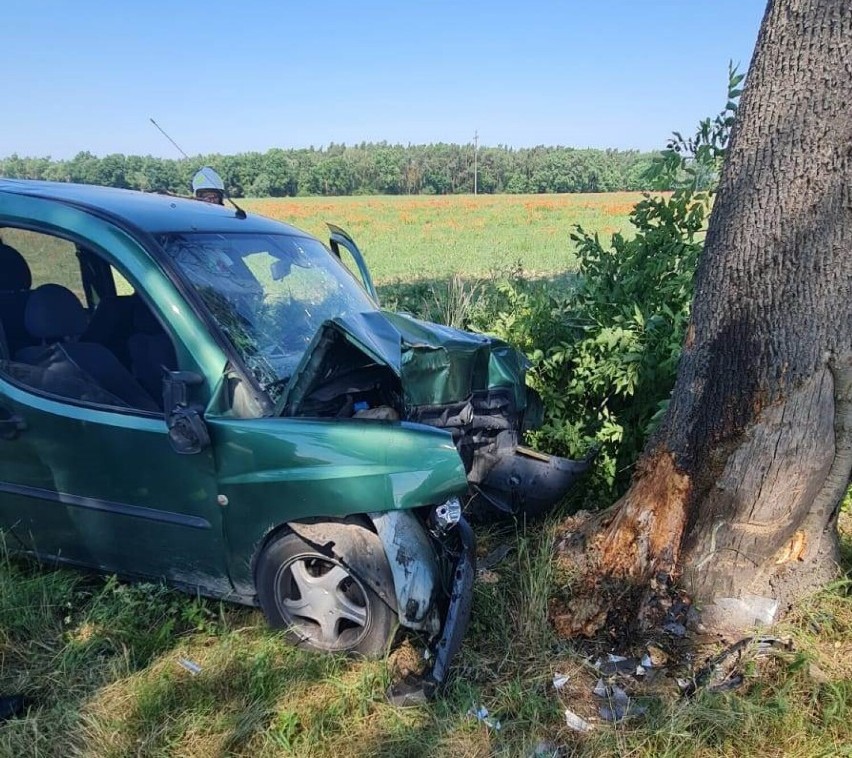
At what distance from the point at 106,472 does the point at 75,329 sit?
0.84 metres

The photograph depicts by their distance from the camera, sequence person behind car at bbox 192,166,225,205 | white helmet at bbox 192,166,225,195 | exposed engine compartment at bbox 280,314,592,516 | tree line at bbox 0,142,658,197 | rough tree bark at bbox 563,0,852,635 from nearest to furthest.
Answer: rough tree bark at bbox 563,0,852,635, exposed engine compartment at bbox 280,314,592,516, person behind car at bbox 192,166,225,205, white helmet at bbox 192,166,225,195, tree line at bbox 0,142,658,197

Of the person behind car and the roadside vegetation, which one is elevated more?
the person behind car

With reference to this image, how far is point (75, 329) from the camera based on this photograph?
10.1 feet

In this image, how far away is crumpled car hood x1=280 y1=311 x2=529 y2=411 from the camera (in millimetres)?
2467

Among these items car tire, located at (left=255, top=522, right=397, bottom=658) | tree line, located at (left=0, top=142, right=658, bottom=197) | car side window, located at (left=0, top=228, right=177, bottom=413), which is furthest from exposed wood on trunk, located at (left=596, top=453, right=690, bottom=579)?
tree line, located at (left=0, top=142, right=658, bottom=197)

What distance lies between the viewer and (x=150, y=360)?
2.90 meters

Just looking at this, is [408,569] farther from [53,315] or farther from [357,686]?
[53,315]

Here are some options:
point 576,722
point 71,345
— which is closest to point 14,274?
point 71,345

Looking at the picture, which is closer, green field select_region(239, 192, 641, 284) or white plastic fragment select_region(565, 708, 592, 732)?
white plastic fragment select_region(565, 708, 592, 732)

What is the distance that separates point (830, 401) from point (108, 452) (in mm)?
2735

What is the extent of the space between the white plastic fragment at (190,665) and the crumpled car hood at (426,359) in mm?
1077

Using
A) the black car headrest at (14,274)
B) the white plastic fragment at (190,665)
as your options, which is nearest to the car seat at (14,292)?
the black car headrest at (14,274)

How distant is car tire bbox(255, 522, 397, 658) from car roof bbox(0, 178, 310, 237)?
1.48 m

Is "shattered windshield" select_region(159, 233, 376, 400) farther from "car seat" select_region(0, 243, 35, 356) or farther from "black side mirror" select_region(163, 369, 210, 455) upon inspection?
"car seat" select_region(0, 243, 35, 356)
